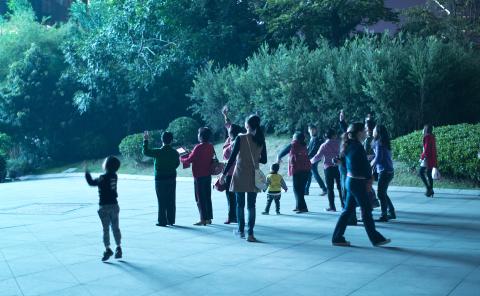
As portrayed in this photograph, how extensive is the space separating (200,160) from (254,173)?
2099 mm

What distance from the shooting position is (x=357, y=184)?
9.37 meters

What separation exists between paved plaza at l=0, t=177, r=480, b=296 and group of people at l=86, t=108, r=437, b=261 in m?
0.35

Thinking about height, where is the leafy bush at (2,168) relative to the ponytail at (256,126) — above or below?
below

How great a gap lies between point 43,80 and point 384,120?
18.0 meters

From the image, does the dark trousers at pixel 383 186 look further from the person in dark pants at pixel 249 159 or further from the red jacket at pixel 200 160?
the red jacket at pixel 200 160

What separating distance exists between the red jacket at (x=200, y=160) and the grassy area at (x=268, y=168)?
6.09ft

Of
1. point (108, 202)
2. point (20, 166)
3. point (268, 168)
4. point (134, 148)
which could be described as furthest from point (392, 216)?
point (20, 166)

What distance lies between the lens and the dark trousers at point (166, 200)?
11.9 meters

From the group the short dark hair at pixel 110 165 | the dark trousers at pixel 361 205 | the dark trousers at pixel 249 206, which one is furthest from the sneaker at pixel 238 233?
the short dark hair at pixel 110 165

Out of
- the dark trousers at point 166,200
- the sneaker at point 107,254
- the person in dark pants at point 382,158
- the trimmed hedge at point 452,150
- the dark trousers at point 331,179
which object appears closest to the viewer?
the sneaker at point 107,254

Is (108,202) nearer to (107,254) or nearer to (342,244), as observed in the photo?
(107,254)

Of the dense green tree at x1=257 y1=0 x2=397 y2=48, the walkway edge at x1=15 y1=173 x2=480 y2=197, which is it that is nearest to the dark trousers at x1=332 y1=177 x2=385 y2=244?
the walkway edge at x1=15 y1=173 x2=480 y2=197

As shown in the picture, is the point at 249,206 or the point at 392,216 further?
the point at 392,216

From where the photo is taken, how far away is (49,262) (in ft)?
29.1
